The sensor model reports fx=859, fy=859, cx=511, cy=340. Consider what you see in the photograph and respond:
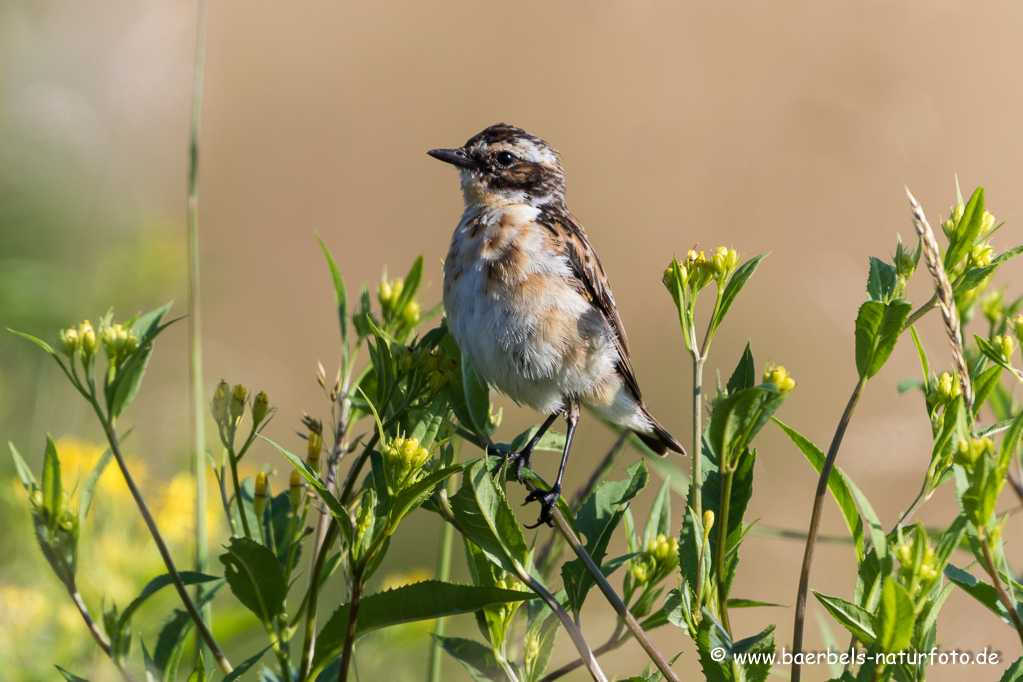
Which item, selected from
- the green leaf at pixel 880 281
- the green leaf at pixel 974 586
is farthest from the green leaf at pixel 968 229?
the green leaf at pixel 974 586

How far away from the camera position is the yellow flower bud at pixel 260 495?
1695 mm

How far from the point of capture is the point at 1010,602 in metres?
1.33

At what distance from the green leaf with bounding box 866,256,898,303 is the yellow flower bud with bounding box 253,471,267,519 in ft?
4.10

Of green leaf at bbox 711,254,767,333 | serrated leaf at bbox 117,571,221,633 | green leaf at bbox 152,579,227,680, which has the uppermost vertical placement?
green leaf at bbox 711,254,767,333

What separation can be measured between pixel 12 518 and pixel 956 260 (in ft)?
8.51

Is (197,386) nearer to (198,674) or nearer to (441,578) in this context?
(441,578)

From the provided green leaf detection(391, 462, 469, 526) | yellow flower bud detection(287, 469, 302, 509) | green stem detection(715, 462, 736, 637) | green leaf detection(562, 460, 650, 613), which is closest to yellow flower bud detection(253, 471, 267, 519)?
yellow flower bud detection(287, 469, 302, 509)

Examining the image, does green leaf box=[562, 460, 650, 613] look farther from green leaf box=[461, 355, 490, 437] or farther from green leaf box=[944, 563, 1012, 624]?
green leaf box=[944, 563, 1012, 624]

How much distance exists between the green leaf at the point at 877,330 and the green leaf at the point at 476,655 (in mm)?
883

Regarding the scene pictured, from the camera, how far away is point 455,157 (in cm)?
380

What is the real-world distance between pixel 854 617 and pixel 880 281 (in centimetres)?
68

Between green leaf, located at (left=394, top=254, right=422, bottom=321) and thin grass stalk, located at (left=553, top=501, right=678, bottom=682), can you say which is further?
green leaf, located at (left=394, top=254, right=422, bottom=321)

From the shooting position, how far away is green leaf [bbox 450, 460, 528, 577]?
150 cm

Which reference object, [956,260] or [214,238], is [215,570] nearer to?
[956,260]
